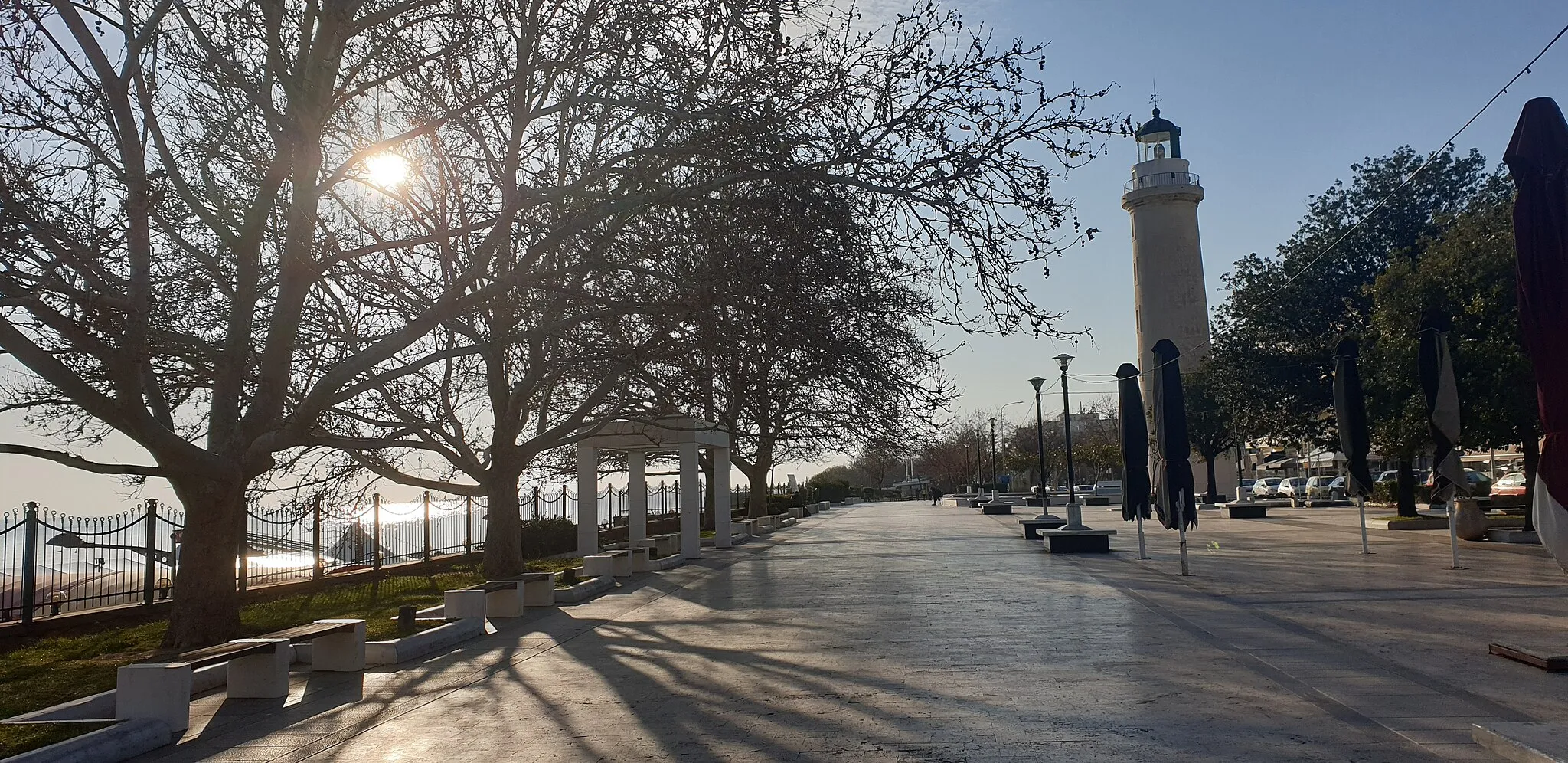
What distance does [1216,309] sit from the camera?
39.4 meters

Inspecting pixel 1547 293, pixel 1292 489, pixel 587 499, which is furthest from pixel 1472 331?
pixel 1292 489

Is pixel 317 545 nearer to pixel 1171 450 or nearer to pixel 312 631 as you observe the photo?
pixel 312 631

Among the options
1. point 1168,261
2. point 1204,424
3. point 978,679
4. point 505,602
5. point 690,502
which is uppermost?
point 1168,261

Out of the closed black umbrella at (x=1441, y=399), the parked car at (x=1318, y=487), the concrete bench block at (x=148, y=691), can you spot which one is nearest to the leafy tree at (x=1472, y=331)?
the closed black umbrella at (x=1441, y=399)

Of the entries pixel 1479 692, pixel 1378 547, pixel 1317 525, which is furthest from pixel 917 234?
pixel 1317 525

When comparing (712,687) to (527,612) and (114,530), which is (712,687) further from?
(114,530)

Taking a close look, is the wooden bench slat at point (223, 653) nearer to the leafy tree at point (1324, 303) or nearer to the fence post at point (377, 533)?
the fence post at point (377, 533)

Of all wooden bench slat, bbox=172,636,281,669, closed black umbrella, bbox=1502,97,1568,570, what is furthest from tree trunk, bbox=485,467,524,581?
closed black umbrella, bbox=1502,97,1568,570

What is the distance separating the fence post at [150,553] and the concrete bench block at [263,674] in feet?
21.6

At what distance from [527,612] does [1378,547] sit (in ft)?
50.1

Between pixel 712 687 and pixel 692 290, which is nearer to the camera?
pixel 712 687

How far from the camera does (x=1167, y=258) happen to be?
6194 centimetres

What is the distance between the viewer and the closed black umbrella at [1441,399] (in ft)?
44.7

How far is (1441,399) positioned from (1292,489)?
43.0m
